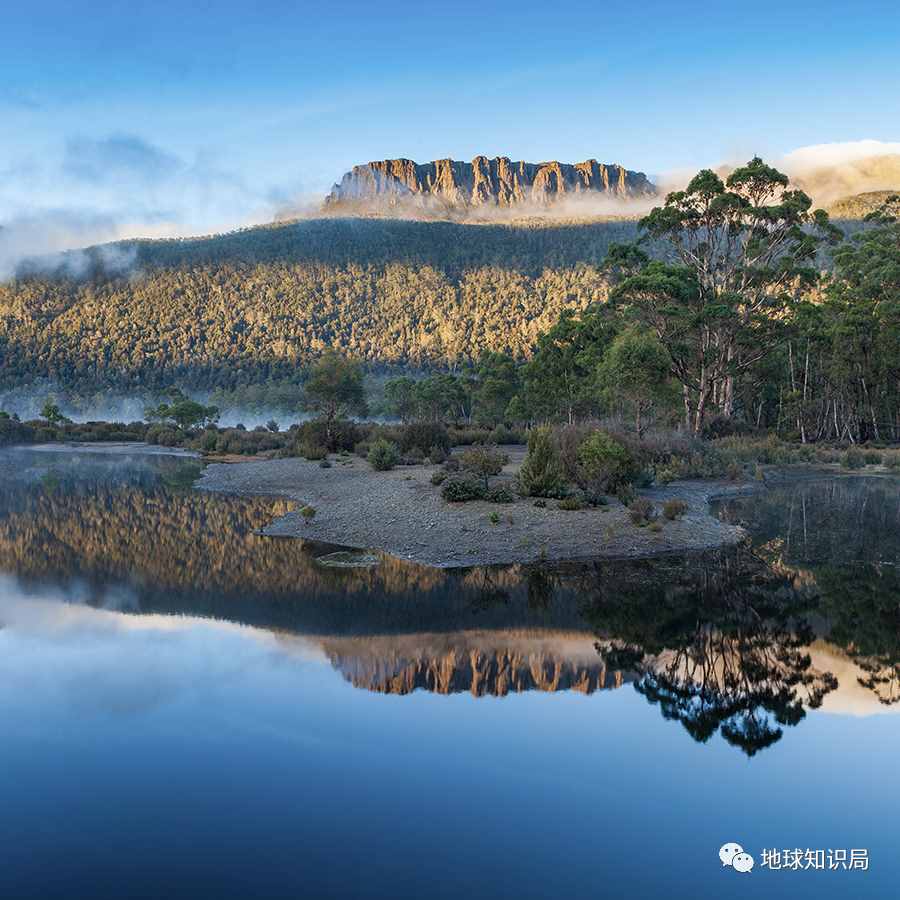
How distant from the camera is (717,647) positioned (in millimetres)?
14078

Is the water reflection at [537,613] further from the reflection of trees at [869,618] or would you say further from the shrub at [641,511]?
the shrub at [641,511]

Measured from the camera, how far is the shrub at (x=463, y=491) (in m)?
26.1

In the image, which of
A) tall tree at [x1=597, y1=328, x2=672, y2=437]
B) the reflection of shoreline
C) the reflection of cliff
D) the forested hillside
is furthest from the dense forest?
the reflection of cliff

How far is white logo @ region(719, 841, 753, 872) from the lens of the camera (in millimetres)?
7560

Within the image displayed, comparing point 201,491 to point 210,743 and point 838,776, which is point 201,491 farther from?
point 838,776

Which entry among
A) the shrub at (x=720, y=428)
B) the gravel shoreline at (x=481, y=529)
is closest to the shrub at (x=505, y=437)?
the shrub at (x=720, y=428)

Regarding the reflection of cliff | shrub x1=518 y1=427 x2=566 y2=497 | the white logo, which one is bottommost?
the reflection of cliff

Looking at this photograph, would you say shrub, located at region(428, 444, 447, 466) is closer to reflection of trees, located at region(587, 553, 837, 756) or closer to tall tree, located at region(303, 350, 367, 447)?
tall tree, located at region(303, 350, 367, 447)

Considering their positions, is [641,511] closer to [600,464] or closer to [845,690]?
[600,464]

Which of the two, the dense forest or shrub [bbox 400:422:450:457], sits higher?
the dense forest

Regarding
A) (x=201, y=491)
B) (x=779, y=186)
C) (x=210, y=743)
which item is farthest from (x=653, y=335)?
(x=210, y=743)

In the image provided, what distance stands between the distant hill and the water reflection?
5014 inches

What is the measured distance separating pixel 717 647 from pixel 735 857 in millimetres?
6639

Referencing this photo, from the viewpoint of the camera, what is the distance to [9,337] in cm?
13875
